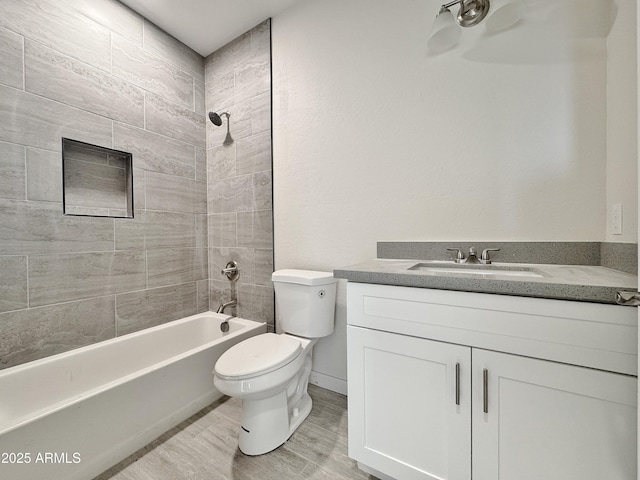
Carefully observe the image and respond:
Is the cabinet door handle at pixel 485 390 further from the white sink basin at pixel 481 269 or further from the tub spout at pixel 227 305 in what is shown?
the tub spout at pixel 227 305

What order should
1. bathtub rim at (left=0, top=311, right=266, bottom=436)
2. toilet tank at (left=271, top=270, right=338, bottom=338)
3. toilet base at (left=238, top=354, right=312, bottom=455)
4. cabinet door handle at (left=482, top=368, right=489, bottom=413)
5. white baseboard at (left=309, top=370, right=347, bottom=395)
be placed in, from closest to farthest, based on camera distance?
cabinet door handle at (left=482, top=368, right=489, bottom=413) < bathtub rim at (left=0, top=311, right=266, bottom=436) < toilet base at (left=238, top=354, right=312, bottom=455) < toilet tank at (left=271, top=270, right=338, bottom=338) < white baseboard at (left=309, top=370, right=347, bottom=395)

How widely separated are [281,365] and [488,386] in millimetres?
853

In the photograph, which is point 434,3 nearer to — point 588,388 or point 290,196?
point 290,196

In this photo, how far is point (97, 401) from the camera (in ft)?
3.82

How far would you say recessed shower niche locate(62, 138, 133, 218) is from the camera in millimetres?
1640

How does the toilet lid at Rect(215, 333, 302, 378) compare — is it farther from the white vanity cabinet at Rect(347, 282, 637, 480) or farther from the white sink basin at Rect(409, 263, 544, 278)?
the white sink basin at Rect(409, 263, 544, 278)

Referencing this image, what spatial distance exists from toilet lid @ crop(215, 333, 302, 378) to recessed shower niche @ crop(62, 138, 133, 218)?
130cm

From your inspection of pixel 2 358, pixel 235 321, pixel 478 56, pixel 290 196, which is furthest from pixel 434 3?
pixel 2 358

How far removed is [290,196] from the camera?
1.93 m

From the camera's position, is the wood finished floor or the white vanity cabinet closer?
the white vanity cabinet

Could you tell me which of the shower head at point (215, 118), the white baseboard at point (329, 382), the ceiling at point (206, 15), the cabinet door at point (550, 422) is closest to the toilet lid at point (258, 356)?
the white baseboard at point (329, 382)

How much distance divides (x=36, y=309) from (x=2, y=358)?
25 cm

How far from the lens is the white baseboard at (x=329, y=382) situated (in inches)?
68.5

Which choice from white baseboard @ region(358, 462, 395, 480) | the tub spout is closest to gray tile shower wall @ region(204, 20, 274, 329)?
the tub spout
